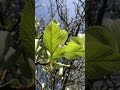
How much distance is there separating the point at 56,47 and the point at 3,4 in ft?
0.71

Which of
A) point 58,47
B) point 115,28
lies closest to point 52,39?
point 58,47

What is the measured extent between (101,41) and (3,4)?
8.5 inches

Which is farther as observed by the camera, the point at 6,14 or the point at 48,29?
the point at 6,14

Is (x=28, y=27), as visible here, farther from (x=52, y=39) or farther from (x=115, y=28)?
(x=115, y=28)

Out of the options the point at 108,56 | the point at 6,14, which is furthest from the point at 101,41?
the point at 6,14

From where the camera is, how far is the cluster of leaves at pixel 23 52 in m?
0.50

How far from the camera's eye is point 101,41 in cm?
54

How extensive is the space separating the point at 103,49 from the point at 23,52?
134 millimetres

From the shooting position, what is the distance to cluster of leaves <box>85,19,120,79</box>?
0.49 metres

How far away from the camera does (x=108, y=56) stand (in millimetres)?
503

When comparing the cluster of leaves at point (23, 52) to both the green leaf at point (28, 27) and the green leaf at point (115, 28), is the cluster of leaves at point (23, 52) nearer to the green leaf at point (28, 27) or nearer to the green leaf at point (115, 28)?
the green leaf at point (28, 27)

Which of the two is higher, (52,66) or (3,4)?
(3,4)

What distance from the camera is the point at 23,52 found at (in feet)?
1.77

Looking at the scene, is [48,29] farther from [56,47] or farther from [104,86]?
[104,86]
